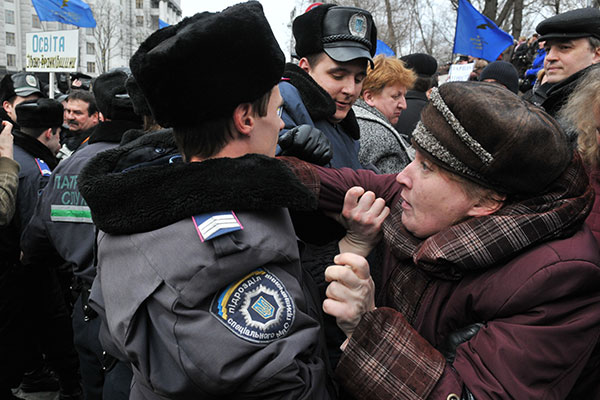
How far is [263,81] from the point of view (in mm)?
1282

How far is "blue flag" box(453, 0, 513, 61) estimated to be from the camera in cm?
784

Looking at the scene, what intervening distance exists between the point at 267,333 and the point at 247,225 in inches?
10.9

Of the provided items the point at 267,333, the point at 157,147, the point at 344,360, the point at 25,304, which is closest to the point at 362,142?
the point at 157,147

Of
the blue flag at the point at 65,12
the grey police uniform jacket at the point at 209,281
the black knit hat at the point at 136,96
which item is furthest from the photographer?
the blue flag at the point at 65,12

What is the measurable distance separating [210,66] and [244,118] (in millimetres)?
189

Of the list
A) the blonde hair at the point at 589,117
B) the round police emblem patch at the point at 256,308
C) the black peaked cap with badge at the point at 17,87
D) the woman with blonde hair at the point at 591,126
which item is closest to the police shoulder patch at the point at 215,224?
the round police emblem patch at the point at 256,308

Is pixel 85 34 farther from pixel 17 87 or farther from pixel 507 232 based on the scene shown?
pixel 507 232

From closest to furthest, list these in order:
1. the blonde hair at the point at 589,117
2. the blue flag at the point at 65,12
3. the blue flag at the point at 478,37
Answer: the blonde hair at the point at 589,117 → the blue flag at the point at 478,37 → the blue flag at the point at 65,12

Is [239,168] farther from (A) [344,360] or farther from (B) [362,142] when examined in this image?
(B) [362,142]

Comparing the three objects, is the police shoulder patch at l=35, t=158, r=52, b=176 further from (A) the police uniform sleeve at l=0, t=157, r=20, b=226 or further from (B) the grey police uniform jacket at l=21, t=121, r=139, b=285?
(B) the grey police uniform jacket at l=21, t=121, r=139, b=285

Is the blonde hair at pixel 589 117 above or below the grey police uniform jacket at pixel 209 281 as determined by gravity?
above

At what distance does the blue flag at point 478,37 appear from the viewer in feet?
25.7

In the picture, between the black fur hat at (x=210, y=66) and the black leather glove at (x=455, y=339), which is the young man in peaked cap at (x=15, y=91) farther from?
the black leather glove at (x=455, y=339)

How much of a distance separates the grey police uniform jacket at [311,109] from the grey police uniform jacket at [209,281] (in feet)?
2.93
